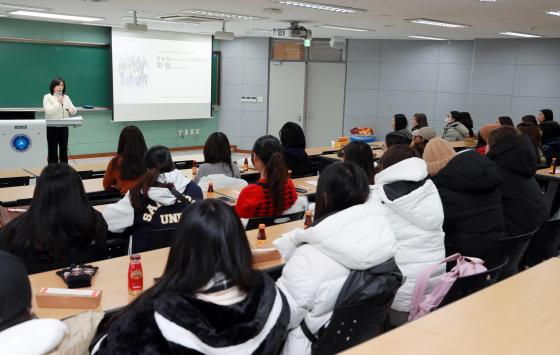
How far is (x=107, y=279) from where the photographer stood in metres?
2.77

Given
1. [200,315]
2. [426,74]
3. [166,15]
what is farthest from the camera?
[426,74]

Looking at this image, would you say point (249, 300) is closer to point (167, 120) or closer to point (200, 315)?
point (200, 315)

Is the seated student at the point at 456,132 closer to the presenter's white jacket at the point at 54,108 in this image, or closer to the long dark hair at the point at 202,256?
the presenter's white jacket at the point at 54,108

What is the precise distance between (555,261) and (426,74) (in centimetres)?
994

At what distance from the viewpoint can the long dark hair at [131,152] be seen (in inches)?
182

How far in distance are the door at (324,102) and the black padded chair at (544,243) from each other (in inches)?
359

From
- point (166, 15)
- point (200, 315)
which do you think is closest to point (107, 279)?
point (200, 315)

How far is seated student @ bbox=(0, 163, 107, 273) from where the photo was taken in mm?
2904

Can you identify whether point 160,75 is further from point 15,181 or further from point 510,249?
point 510,249

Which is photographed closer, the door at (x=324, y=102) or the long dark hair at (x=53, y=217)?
the long dark hair at (x=53, y=217)

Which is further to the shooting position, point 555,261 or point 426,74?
point 426,74

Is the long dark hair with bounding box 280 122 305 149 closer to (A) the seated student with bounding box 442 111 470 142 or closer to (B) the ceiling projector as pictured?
(B) the ceiling projector

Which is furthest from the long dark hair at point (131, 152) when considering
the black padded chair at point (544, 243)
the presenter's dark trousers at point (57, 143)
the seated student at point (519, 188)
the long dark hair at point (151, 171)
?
the presenter's dark trousers at point (57, 143)

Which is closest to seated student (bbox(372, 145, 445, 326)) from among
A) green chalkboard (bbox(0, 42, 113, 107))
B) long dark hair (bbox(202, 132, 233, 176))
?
long dark hair (bbox(202, 132, 233, 176))
